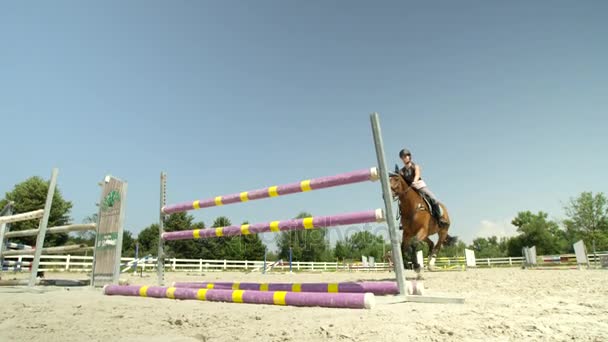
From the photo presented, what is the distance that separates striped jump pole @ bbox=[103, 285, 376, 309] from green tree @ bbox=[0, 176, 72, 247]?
3265 centimetres

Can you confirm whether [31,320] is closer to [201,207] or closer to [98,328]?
[98,328]

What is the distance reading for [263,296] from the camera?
3.11 meters

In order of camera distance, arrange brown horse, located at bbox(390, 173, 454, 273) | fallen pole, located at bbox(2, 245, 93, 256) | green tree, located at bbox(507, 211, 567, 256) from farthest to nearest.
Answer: green tree, located at bbox(507, 211, 567, 256) → fallen pole, located at bbox(2, 245, 93, 256) → brown horse, located at bbox(390, 173, 454, 273)

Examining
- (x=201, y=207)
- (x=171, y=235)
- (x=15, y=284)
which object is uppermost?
(x=201, y=207)

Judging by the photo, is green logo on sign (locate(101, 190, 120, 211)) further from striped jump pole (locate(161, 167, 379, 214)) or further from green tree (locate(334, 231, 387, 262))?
green tree (locate(334, 231, 387, 262))

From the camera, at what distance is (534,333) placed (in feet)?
6.42

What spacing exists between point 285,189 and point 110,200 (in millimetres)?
3984

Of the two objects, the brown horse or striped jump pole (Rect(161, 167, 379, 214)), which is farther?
the brown horse

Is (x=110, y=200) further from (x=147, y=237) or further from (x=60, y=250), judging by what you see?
(x=147, y=237)

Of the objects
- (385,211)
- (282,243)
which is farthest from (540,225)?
(385,211)

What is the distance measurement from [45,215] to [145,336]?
5.43 m

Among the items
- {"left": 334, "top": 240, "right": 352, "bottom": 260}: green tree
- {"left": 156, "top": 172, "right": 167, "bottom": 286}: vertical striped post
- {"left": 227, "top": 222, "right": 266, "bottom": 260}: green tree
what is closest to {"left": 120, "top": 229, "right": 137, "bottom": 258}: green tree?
{"left": 227, "top": 222, "right": 266, "bottom": 260}: green tree

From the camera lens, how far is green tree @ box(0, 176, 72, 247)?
29.6 meters

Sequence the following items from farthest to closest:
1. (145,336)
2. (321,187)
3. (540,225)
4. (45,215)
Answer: (540,225) → (45,215) → (321,187) → (145,336)
